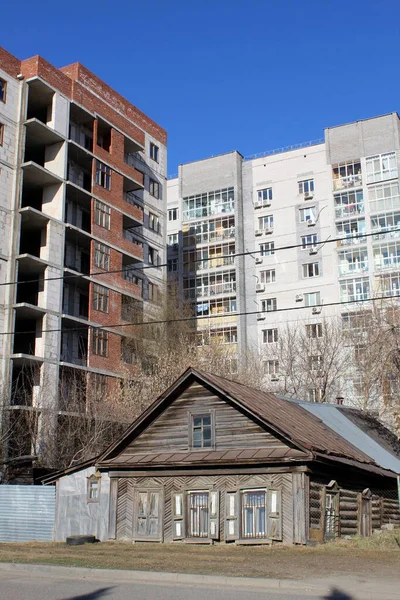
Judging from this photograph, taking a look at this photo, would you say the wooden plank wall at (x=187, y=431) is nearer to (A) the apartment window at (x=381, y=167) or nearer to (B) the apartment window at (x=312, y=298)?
(B) the apartment window at (x=312, y=298)

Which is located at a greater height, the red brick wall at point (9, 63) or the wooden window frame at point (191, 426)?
the red brick wall at point (9, 63)

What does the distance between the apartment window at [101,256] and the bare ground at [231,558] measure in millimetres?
30452

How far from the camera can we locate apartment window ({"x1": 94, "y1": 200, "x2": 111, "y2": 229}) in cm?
5478

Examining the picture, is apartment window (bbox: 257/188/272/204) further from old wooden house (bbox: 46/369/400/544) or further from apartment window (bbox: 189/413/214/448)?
apartment window (bbox: 189/413/214/448)

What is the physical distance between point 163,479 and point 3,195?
95.4ft

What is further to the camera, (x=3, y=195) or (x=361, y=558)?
(x=3, y=195)

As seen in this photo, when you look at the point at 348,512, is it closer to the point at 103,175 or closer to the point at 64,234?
the point at 64,234

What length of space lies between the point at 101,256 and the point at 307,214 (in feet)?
94.8

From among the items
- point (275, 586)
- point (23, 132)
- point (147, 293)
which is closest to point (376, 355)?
point (147, 293)

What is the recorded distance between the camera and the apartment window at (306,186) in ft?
248

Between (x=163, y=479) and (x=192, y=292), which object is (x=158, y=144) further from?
(x=163, y=479)

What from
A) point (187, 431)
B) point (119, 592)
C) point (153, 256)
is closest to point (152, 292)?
point (153, 256)

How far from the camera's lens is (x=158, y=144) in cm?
6650

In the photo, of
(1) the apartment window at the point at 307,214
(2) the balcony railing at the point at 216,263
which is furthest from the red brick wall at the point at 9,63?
(1) the apartment window at the point at 307,214
